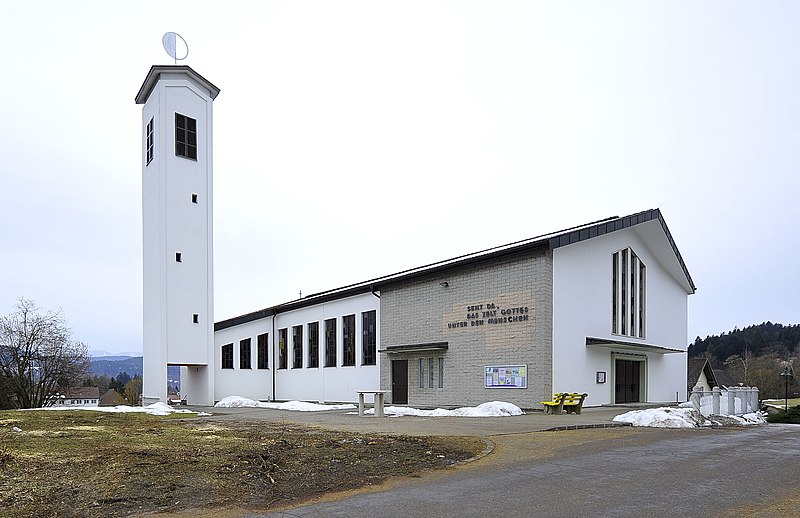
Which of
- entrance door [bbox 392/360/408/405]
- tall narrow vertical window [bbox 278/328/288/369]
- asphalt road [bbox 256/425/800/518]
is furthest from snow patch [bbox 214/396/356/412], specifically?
asphalt road [bbox 256/425/800/518]

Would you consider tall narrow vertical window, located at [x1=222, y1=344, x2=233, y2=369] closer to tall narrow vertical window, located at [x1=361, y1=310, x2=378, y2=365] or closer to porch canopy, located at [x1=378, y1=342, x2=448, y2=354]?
tall narrow vertical window, located at [x1=361, y1=310, x2=378, y2=365]

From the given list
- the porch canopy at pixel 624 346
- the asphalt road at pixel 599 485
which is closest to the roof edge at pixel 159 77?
the porch canopy at pixel 624 346

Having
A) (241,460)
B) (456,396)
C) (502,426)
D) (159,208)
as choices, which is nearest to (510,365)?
(456,396)

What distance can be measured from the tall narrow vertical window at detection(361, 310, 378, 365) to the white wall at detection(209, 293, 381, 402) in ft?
0.68

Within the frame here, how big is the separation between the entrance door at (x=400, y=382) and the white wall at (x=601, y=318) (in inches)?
310

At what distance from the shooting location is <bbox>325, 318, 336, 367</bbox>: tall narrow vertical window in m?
33.8

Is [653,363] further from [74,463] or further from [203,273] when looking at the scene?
[74,463]

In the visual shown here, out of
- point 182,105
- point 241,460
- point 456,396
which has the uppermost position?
point 182,105

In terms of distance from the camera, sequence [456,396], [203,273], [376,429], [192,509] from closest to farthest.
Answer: [192,509] < [376,429] < [456,396] < [203,273]

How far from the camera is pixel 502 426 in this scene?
16516 mm

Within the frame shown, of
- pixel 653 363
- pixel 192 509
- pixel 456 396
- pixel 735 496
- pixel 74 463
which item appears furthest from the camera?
pixel 653 363

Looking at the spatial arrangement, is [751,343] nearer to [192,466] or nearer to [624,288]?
[624,288]

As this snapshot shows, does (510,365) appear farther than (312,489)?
Yes

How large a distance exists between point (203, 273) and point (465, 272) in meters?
13.4
